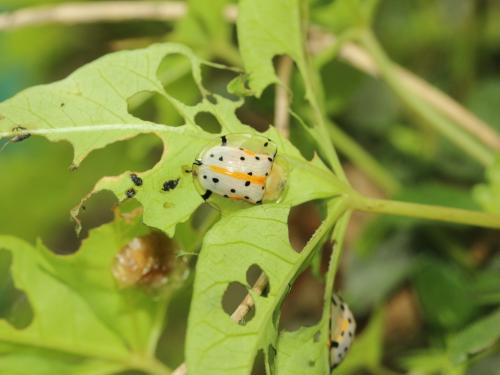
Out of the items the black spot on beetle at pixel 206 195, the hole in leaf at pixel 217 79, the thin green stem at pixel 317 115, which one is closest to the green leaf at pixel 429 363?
the thin green stem at pixel 317 115

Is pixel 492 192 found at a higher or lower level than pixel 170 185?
lower

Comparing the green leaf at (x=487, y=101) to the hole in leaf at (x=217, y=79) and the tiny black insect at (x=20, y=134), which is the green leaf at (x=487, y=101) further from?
the tiny black insect at (x=20, y=134)

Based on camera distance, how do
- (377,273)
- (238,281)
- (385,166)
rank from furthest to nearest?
1. (385,166)
2. (377,273)
3. (238,281)

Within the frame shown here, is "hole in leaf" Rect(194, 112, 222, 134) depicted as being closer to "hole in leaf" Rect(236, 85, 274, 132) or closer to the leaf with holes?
"hole in leaf" Rect(236, 85, 274, 132)

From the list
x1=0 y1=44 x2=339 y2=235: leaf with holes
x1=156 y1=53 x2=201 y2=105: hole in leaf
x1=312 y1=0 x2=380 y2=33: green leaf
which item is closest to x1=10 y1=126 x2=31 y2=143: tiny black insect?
x1=0 y1=44 x2=339 y2=235: leaf with holes

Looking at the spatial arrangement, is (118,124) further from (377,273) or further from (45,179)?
(45,179)

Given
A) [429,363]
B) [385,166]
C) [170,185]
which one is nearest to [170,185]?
[170,185]

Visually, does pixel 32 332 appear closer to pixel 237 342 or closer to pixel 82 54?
pixel 237 342
